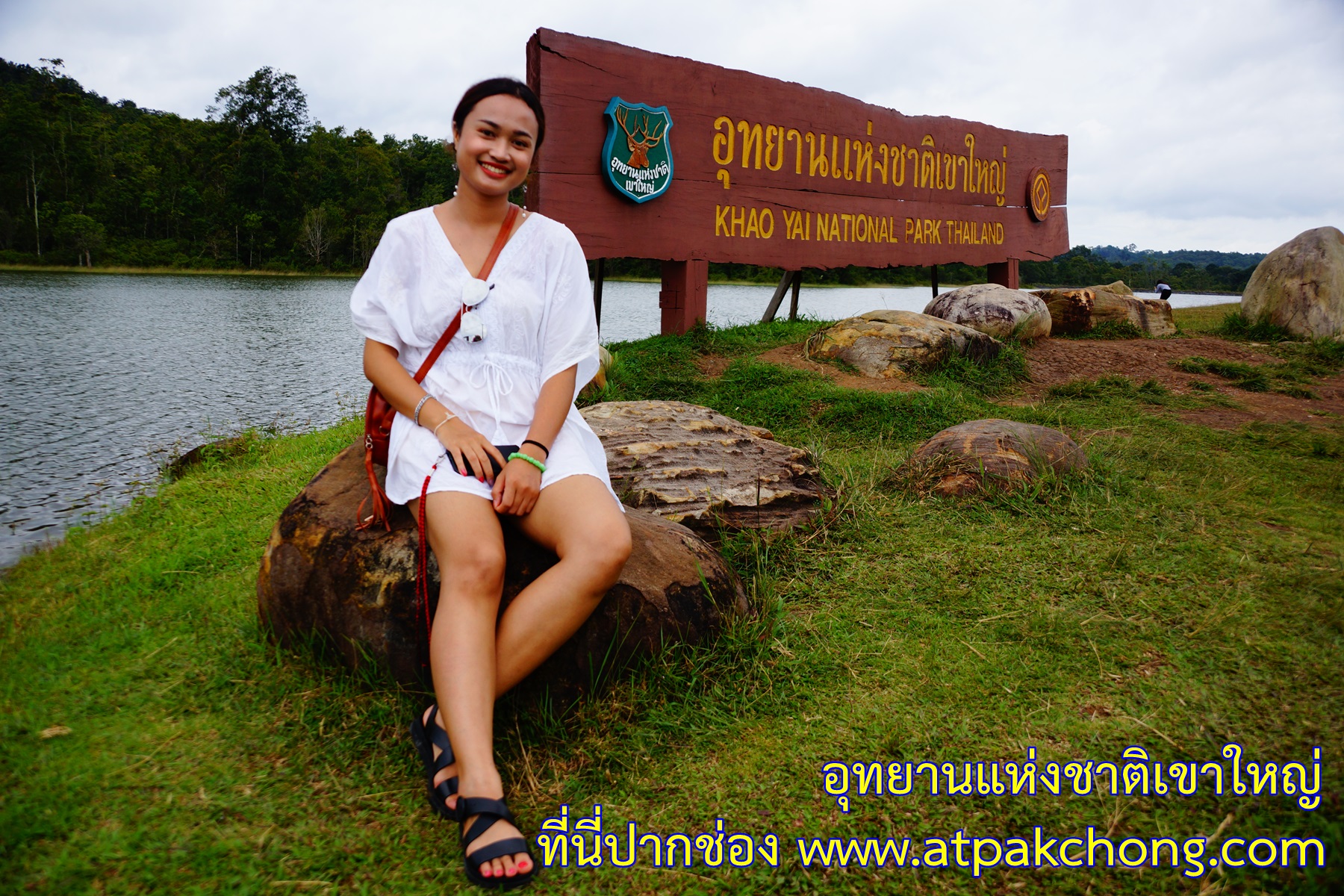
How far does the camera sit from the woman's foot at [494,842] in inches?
66.7

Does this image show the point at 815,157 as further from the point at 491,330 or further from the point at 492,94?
the point at 491,330

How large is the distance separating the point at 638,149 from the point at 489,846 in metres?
5.40

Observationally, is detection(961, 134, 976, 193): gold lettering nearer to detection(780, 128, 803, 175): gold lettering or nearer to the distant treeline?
detection(780, 128, 803, 175): gold lettering

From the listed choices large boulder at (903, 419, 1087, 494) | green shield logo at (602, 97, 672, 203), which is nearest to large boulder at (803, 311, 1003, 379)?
green shield logo at (602, 97, 672, 203)

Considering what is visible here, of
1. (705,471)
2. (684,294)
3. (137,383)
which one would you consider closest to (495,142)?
(705,471)

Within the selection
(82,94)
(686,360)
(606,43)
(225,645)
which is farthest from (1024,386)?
(82,94)

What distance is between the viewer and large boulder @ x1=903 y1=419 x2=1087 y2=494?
380cm

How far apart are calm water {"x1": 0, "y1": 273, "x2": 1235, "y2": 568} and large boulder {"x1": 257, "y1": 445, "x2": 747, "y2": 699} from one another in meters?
2.78

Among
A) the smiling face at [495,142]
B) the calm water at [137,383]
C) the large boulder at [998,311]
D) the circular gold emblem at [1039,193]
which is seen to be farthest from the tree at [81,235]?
the smiling face at [495,142]

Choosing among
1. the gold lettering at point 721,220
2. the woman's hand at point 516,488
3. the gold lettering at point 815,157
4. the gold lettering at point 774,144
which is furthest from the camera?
the gold lettering at point 815,157

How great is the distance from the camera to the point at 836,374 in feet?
20.4

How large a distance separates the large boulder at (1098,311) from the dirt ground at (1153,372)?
1.18 feet

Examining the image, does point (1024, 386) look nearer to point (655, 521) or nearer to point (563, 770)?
point (655, 521)

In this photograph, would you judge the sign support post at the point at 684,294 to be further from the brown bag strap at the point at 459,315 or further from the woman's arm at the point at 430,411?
the woman's arm at the point at 430,411
